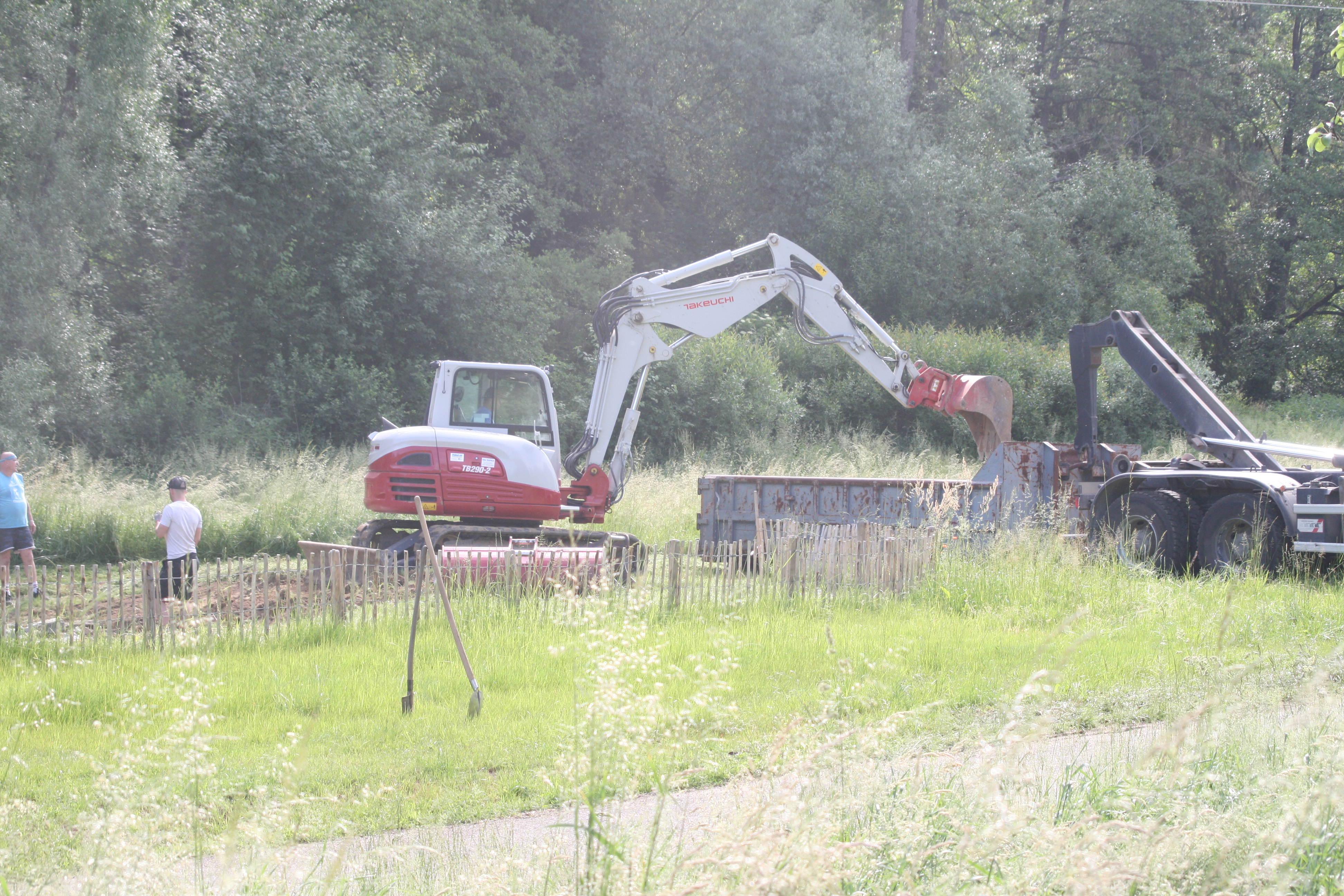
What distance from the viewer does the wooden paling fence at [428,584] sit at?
28.5 ft

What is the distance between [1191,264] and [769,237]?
28.3 meters

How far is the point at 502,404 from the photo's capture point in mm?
14336

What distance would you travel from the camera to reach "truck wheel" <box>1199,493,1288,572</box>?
11727 millimetres

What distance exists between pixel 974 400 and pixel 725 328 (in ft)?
11.5

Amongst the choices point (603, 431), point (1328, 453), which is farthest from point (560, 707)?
point (1328, 453)

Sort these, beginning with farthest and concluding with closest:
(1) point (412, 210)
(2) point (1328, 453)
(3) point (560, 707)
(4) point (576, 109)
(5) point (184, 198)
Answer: (4) point (576, 109) → (1) point (412, 210) → (5) point (184, 198) → (2) point (1328, 453) → (3) point (560, 707)

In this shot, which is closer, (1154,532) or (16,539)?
(16,539)

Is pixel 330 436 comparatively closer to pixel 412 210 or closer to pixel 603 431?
pixel 412 210

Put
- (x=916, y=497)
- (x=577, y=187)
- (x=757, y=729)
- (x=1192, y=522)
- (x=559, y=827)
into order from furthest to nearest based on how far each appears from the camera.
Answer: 1. (x=577, y=187)
2. (x=916, y=497)
3. (x=1192, y=522)
4. (x=757, y=729)
5. (x=559, y=827)

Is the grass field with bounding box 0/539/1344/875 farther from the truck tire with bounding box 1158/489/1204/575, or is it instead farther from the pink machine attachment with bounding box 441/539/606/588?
the truck tire with bounding box 1158/489/1204/575

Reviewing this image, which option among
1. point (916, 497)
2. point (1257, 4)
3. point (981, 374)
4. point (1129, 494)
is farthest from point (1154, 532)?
point (1257, 4)

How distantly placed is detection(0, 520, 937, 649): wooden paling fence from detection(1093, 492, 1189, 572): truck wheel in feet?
9.94

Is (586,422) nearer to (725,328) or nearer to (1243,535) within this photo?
(725,328)

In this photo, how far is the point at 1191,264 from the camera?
1491 inches
